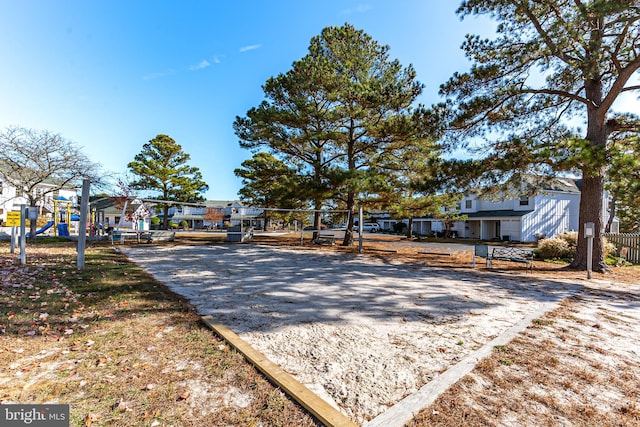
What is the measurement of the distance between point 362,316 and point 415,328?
0.76 metres

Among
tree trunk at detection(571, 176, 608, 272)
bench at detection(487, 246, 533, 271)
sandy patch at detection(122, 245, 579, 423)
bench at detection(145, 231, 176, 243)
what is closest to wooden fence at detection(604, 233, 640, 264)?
tree trunk at detection(571, 176, 608, 272)

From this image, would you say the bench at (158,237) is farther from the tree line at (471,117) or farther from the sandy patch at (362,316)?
the sandy patch at (362,316)

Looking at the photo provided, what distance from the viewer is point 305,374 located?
2498 mm

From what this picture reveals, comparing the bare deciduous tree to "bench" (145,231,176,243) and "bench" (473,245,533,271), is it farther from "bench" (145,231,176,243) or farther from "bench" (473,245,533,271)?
"bench" (473,245,533,271)

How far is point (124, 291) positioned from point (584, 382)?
640 centimetres

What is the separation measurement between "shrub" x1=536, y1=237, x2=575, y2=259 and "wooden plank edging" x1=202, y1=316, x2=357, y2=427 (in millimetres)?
14157

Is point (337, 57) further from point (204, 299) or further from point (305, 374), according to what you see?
point (305, 374)

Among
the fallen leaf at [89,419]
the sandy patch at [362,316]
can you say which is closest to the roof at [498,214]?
the sandy patch at [362,316]

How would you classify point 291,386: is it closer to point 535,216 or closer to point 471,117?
point 471,117

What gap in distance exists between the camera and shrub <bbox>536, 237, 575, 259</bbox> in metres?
12.2

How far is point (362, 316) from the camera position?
413 cm

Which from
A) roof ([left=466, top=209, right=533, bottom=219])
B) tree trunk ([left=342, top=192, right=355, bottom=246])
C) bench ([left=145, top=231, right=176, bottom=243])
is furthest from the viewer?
roof ([left=466, top=209, right=533, bottom=219])

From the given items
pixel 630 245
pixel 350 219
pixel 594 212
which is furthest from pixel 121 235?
pixel 630 245

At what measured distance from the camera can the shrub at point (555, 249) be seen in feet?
40.0
